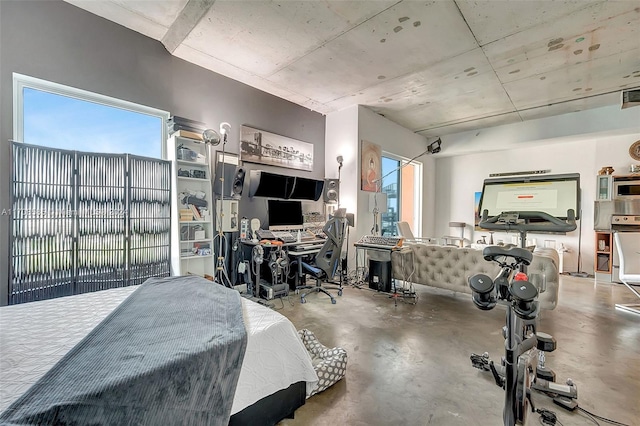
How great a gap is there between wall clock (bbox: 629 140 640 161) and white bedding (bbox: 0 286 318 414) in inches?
272

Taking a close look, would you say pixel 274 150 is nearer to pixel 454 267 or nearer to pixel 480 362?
pixel 454 267

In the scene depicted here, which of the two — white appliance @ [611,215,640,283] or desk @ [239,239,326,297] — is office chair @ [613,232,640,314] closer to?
white appliance @ [611,215,640,283]

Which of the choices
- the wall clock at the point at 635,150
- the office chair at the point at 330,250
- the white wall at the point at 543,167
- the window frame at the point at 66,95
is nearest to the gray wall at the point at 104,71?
the window frame at the point at 66,95

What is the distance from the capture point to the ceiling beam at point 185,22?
104 inches

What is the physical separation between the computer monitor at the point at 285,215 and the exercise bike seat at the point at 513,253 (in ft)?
10.6

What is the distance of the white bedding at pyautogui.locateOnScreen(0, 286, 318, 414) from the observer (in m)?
1.05

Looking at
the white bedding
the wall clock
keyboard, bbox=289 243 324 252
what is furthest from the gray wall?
the wall clock

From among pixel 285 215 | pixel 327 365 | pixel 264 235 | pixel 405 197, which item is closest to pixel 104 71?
pixel 264 235

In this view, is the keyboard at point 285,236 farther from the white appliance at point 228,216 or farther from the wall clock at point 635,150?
the wall clock at point 635,150

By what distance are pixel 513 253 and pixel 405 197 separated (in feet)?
19.3

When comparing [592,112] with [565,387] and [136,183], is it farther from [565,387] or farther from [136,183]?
[136,183]

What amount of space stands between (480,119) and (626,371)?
4.96m

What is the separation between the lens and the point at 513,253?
1.33 m

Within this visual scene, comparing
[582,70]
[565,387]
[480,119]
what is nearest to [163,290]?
[565,387]
